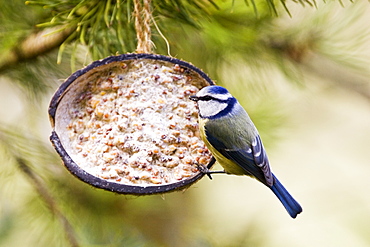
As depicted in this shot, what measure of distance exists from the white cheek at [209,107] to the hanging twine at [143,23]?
160 millimetres

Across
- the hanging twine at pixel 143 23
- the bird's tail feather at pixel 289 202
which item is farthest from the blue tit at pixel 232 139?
the hanging twine at pixel 143 23

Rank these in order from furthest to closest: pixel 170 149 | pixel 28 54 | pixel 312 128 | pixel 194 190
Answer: pixel 312 128 < pixel 194 190 < pixel 28 54 < pixel 170 149

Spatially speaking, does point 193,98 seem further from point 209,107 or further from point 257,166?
point 257,166

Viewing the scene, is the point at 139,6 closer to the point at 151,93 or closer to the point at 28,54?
the point at 151,93

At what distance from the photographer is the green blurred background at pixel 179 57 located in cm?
98

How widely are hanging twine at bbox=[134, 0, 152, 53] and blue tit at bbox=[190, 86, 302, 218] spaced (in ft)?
0.47

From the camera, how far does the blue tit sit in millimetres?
892

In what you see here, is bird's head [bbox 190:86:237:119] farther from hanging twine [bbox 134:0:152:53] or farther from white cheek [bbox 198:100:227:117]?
hanging twine [bbox 134:0:152:53]

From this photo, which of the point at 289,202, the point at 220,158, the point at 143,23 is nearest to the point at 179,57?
the point at 143,23

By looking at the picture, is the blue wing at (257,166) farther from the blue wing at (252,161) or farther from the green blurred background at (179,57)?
the green blurred background at (179,57)

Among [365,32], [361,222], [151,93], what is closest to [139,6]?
[151,93]

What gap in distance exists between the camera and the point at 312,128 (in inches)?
61.9

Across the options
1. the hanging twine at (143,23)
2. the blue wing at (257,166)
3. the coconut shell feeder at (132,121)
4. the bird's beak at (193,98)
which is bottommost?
the blue wing at (257,166)

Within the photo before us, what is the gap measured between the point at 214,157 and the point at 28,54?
0.45m
